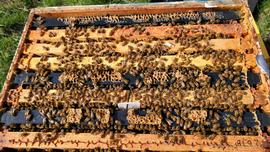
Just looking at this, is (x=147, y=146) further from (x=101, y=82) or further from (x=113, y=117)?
(x=101, y=82)

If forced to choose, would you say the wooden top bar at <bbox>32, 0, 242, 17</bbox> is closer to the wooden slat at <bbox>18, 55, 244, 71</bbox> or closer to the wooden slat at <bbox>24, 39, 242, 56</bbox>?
the wooden slat at <bbox>24, 39, 242, 56</bbox>

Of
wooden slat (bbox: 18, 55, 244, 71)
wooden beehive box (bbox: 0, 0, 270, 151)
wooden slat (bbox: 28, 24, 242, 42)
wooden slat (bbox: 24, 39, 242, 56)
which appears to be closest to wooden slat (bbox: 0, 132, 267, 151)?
wooden beehive box (bbox: 0, 0, 270, 151)

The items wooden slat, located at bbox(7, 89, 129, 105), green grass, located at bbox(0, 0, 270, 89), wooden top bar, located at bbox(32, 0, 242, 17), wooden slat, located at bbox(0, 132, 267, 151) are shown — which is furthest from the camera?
green grass, located at bbox(0, 0, 270, 89)

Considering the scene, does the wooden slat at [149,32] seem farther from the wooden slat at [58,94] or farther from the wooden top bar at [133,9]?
the wooden slat at [58,94]

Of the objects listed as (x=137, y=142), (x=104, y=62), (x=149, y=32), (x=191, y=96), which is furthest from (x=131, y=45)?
(x=137, y=142)

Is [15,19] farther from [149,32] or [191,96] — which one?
[191,96]

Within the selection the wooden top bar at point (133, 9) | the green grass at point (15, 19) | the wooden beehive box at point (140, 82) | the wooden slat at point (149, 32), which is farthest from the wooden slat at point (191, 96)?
the green grass at point (15, 19)

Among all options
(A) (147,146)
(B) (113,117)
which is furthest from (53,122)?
(A) (147,146)
